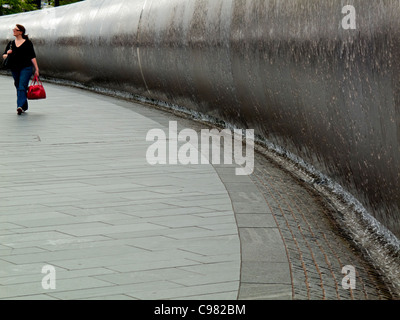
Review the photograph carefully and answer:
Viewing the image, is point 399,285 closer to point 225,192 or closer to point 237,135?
point 225,192

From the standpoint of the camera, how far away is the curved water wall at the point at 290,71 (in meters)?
5.93

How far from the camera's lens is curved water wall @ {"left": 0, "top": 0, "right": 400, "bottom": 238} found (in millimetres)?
5934

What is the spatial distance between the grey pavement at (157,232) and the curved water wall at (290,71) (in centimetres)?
53

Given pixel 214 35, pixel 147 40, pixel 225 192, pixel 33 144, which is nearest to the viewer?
pixel 225 192

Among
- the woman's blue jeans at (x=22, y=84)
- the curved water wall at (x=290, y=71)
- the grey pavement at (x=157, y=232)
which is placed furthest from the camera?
the woman's blue jeans at (x=22, y=84)

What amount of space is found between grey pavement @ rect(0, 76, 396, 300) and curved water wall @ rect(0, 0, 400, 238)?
53 centimetres


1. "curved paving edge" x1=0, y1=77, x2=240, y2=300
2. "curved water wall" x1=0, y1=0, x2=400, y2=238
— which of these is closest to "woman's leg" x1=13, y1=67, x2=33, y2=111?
"curved water wall" x1=0, y1=0, x2=400, y2=238

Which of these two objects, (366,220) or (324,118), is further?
(324,118)

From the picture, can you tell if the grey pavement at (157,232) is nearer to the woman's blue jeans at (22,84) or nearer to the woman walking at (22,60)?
the woman's blue jeans at (22,84)

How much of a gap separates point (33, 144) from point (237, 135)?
8.85ft

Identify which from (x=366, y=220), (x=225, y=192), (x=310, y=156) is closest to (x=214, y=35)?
(x=310, y=156)

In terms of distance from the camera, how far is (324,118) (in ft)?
24.7

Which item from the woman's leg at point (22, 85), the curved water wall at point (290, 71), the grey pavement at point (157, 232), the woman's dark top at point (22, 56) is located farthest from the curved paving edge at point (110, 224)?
the woman's dark top at point (22, 56)

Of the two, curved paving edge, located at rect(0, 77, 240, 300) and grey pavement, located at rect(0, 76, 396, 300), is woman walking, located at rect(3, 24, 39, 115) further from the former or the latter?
grey pavement, located at rect(0, 76, 396, 300)
